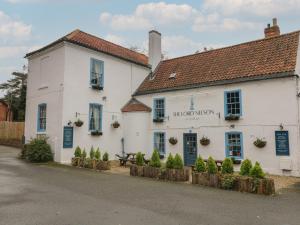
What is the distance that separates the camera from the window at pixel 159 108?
1983cm

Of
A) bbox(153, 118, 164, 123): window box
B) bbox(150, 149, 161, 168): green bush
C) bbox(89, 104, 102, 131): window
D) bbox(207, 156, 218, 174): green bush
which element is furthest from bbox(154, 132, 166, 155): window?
bbox(207, 156, 218, 174): green bush

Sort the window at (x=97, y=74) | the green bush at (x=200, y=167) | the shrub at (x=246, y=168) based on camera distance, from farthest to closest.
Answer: the window at (x=97, y=74) < the green bush at (x=200, y=167) < the shrub at (x=246, y=168)

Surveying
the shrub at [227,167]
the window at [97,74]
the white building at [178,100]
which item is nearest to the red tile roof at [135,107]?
the white building at [178,100]

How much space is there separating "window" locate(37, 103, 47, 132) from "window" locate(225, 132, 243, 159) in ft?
40.2

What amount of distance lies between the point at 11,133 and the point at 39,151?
14.9 metres

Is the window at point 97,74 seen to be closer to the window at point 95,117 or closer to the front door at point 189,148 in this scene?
the window at point 95,117

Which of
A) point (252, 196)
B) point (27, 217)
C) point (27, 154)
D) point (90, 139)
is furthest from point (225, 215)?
point (27, 154)

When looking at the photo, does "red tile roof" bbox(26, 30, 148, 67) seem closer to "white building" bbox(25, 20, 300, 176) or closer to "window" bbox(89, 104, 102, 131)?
"white building" bbox(25, 20, 300, 176)

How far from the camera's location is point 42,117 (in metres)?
18.7

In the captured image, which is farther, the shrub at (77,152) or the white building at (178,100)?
the shrub at (77,152)

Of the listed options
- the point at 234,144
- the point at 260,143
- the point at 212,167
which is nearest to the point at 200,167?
the point at 212,167

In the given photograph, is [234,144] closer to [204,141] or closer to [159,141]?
[204,141]

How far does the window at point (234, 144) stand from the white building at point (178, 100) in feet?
0.19

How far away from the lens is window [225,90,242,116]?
16125 millimetres
